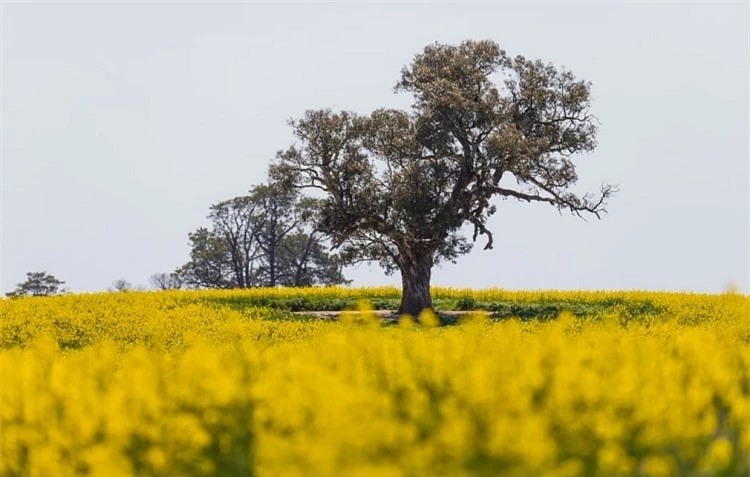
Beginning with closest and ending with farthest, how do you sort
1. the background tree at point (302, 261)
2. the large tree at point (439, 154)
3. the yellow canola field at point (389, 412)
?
the yellow canola field at point (389, 412) < the large tree at point (439, 154) < the background tree at point (302, 261)

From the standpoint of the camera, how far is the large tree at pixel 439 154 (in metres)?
25.7

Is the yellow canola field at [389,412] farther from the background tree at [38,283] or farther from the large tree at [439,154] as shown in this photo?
the background tree at [38,283]

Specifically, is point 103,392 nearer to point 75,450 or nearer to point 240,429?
point 75,450

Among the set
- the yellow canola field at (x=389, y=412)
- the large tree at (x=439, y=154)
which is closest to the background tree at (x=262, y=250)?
the large tree at (x=439, y=154)

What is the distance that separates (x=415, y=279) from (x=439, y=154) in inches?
134

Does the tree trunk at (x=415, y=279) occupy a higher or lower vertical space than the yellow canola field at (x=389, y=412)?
→ higher

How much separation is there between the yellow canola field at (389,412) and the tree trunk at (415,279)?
63.2ft

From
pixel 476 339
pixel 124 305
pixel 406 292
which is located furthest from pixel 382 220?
pixel 476 339

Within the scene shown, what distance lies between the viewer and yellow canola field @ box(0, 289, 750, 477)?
468cm

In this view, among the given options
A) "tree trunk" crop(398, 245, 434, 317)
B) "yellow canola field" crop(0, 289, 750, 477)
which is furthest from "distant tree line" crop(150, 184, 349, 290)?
"yellow canola field" crop(0, 289, 750, 477)

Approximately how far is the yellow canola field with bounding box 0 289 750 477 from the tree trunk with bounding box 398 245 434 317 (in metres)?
19.3

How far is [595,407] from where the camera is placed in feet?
18.5

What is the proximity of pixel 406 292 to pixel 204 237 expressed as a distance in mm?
23359

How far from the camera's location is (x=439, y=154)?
1024 inches
